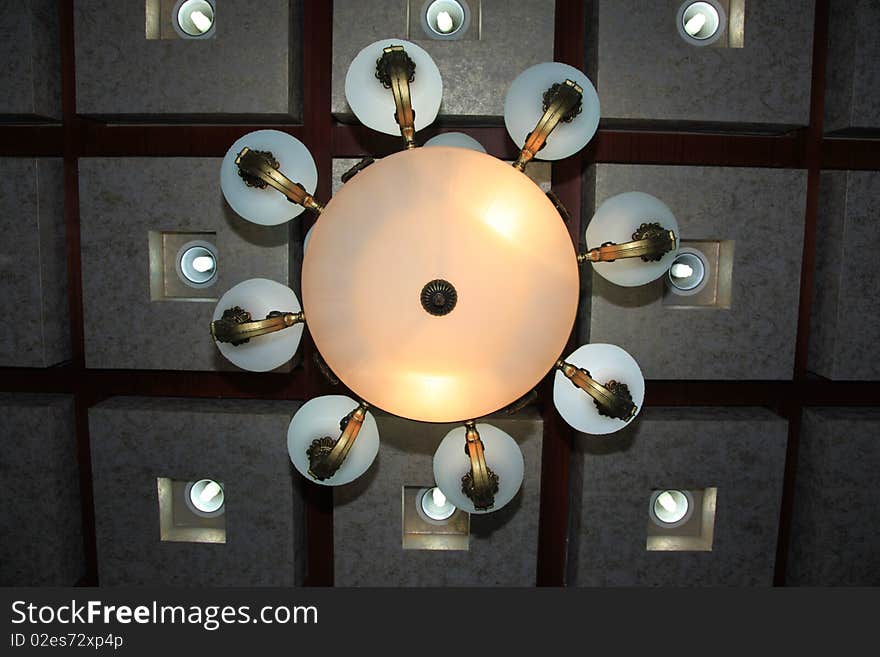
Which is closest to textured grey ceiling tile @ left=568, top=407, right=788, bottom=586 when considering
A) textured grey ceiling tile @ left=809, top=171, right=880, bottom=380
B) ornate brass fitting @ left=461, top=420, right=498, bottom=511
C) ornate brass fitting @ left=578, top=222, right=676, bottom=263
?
textured grey ceiling tile @ left=809, top=171, right=880, bottom=380

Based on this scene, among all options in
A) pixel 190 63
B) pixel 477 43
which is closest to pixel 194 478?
pixel 190 63

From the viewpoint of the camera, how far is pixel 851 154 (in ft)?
7.14

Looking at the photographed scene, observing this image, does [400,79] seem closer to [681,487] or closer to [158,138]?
[158,138]

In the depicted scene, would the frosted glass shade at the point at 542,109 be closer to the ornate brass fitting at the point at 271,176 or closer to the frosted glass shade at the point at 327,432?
A: the ornate brass fitting at the point at 271,176

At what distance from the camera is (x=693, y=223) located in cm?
210

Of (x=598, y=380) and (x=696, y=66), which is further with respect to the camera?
(x=696, y=66)

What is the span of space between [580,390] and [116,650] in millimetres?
1793

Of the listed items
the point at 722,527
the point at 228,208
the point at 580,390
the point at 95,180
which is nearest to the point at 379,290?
the point at 580,390

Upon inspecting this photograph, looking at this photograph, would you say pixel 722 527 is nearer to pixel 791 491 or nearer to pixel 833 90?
pixel 791 491

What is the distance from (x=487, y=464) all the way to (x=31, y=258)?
1.96 metres

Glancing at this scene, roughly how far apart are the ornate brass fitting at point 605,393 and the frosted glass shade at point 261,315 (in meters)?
0.77

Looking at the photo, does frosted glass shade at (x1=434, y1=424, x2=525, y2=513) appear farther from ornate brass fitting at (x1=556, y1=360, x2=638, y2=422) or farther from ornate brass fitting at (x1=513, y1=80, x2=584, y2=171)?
ornate brass fitting at (x1=513, y1=80, x2=584, y2=171)

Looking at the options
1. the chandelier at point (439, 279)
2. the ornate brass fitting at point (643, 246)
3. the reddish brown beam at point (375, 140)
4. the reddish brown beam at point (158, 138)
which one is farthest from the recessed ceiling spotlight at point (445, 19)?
the ornate brass fitting at point (643, 246)

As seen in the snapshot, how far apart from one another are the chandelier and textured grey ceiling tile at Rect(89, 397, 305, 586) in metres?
0.71
